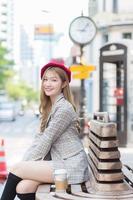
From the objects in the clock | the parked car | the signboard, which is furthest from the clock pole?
the signboard

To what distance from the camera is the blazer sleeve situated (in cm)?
537

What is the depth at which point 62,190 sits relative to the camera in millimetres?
4789

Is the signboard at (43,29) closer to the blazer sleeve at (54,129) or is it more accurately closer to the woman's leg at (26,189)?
the blazer sleeve at (54,129)

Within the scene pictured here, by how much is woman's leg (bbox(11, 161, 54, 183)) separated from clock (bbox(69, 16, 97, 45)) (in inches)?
743

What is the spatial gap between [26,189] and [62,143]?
1.61 feet

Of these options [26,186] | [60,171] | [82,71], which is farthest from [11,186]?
[82,71]

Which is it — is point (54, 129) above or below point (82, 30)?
below

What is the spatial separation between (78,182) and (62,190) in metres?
0.44

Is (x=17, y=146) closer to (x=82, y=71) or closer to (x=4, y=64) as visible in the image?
(x=82, y=71)

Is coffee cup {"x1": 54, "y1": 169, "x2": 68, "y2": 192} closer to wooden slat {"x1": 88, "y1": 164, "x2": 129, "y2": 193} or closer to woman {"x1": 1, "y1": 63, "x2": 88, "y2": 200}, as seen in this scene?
wooden slat {"x1": 88, "y1": 164, "x2": 129, "y2": 193}

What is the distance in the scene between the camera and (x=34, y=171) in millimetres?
5199

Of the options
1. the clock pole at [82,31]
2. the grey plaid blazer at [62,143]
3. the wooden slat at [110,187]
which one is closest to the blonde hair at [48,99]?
the grey plaid blazer at [62,143]

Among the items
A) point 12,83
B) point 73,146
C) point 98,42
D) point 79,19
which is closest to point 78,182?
point 73,146

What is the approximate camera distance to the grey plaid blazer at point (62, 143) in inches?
209
